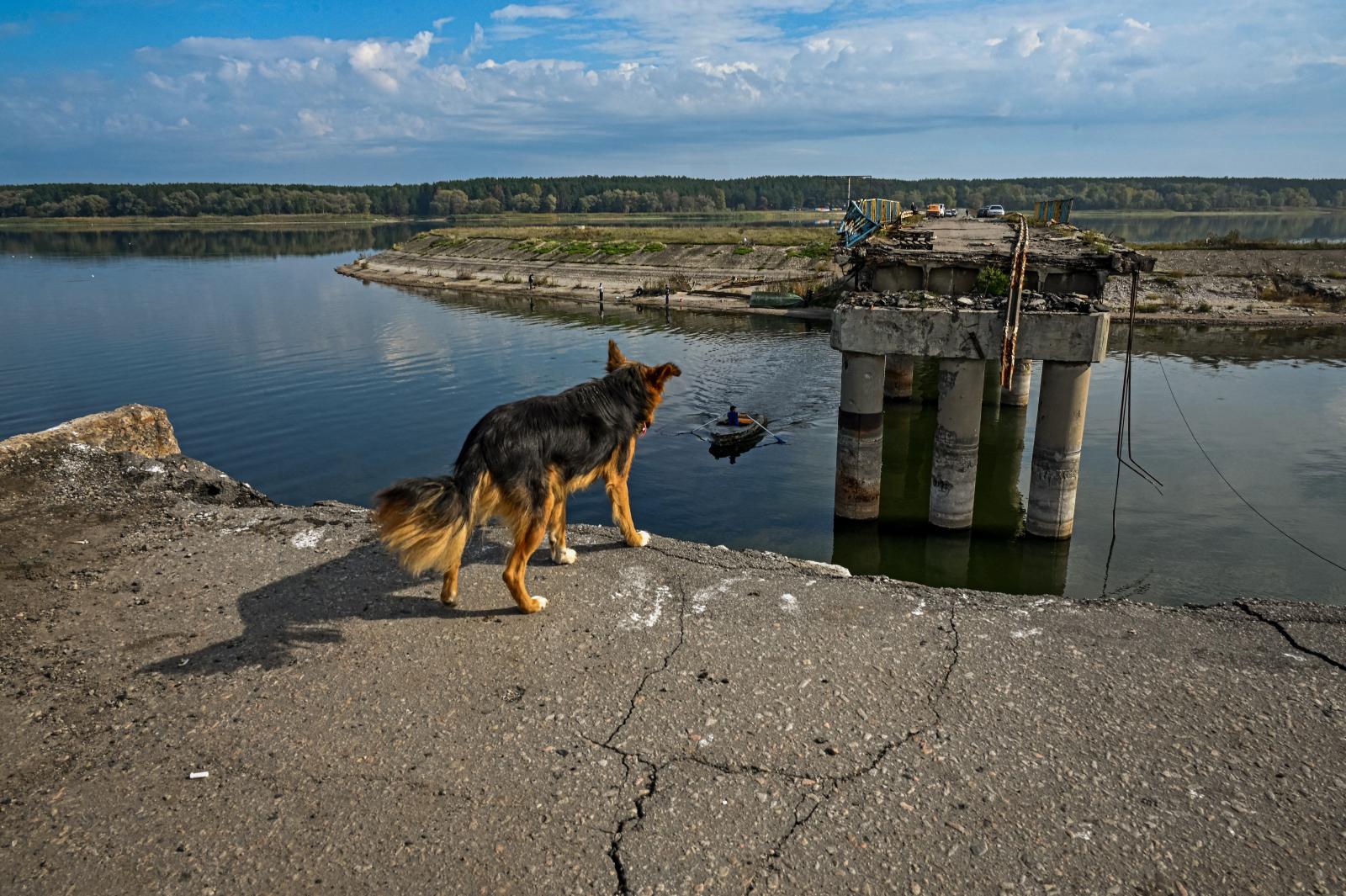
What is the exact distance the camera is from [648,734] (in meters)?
6.64

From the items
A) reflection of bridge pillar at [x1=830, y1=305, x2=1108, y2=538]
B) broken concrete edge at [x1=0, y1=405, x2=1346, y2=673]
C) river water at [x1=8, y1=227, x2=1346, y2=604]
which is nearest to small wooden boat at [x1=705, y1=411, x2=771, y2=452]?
river water at [x1=8, y1=227, x2=1346, y2=604]

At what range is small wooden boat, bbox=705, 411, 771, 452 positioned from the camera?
86.4ft

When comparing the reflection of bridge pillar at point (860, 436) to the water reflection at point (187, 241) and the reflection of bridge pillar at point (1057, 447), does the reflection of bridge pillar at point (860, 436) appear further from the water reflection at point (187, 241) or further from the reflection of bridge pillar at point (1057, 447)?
the water reflection at point (187, 241)

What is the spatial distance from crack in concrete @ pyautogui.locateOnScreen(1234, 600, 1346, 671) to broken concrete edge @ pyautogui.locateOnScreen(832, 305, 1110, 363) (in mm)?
7795

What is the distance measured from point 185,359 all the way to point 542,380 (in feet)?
70.9

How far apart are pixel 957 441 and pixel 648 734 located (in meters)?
12.8

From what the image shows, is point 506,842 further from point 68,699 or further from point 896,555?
point 896,555

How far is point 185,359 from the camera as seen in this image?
44.2 meters

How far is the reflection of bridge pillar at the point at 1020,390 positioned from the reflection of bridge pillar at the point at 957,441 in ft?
41.2

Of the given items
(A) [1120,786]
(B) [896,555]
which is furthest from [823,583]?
(B) [896,555]

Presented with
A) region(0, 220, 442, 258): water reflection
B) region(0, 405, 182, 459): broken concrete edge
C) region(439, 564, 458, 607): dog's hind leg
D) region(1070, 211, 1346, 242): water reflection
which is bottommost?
region(439, 564, 458, 607): dog's hind leg

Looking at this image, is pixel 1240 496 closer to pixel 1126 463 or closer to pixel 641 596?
pixel 1126 463

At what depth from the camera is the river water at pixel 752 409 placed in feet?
60.1

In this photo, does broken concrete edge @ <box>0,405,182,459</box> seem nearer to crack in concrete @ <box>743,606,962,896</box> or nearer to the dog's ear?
the dog's ear
